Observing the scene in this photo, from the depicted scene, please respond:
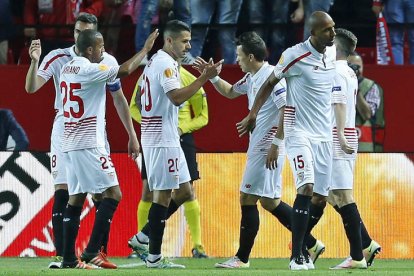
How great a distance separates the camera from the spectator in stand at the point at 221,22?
1666cm

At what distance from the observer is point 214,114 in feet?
55.0

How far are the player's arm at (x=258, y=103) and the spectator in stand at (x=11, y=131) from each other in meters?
4.79

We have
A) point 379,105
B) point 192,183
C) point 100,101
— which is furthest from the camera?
point 379,105

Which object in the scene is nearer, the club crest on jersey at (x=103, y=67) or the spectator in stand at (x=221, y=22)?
the club crest on jersey at (x=103, y=67)

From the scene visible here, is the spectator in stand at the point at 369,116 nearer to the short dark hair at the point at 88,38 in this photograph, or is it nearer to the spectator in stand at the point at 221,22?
the spectator in stand at the point at 221,22

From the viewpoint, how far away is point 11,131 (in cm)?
1639

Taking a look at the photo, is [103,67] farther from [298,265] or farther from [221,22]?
[221,22]

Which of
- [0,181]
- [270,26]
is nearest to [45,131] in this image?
[0,181]

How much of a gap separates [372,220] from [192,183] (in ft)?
6.47

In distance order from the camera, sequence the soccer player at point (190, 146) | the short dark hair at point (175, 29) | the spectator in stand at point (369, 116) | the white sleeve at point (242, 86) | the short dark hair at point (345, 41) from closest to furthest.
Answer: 1. the short dark hair at point (175, 29)
2. the short dark hair at point (345, 41)
3. the white sleeve at point (242, 86)
4. the soccer player at point (190, 146)
5. the spectator in stand at point (369, 116)

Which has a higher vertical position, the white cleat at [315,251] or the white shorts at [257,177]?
the white shorts at [257,177]

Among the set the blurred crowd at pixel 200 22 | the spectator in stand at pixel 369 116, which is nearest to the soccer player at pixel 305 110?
the spectator in stand at pixel 369 116

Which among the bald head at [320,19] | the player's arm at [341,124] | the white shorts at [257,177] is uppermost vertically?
the bald head at [320,19]

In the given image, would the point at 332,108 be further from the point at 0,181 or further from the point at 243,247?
the point at 0,181
